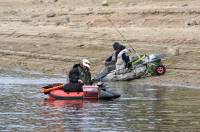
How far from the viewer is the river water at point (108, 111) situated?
662 inches

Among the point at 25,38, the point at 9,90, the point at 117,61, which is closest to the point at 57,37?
the point at 25,38

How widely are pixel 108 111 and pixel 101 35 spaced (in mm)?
13615

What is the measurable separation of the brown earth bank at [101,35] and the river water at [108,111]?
266cm

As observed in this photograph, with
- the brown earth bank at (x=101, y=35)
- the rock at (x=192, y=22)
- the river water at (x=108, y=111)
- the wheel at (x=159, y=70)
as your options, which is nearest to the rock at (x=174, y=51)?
the brown earth bank at (x=101, y=35)

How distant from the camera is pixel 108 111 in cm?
1925

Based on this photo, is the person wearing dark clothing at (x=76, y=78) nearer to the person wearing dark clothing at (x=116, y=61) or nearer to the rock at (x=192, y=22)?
the person wearing dark clothing at (x=116, y=61)

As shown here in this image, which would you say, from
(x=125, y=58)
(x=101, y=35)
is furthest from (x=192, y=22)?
(x=125, y=58)

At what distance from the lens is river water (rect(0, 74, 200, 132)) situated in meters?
16.8

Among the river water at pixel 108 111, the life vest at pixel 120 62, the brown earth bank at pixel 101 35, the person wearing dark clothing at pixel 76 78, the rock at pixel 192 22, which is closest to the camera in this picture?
the river water at pixel 108 111

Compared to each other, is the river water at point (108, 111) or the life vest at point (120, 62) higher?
the life vest at point (120, 62)

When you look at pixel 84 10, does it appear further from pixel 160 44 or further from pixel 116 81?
pixel 116 81

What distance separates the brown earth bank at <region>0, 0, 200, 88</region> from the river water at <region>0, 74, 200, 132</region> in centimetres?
266

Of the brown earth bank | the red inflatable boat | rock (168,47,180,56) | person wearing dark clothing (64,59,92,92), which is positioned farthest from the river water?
rock (168,47,180,56)

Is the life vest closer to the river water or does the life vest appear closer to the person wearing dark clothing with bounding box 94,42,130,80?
the person wearing dark clothing with bounding box 94,42,130,80
